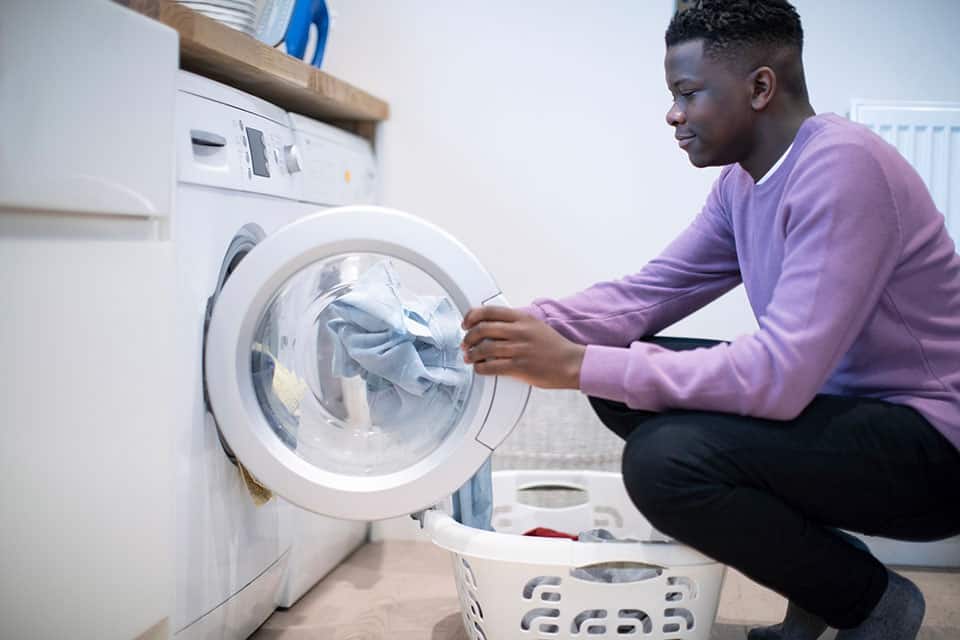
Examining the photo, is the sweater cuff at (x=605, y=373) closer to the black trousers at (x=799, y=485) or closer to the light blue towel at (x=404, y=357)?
the black trousers at (x=799, y=485)

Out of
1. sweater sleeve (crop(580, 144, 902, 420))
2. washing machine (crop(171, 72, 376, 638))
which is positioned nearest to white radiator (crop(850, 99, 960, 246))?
sweater sleeve (crop(580, 144, 902, 420))

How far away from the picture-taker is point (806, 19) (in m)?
2.00

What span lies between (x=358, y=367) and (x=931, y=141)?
1.27m

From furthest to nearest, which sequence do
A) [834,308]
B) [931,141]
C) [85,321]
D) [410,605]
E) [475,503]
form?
[931,141] < [410,605] < [475,503] < [834,308] < [85,321]

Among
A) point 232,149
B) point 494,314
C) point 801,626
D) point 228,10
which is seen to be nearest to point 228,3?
point 228,10

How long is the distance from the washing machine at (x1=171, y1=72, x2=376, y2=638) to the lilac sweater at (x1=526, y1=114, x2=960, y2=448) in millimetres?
528

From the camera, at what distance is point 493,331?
1.22 metres

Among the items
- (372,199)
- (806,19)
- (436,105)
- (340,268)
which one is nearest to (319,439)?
(340,268)

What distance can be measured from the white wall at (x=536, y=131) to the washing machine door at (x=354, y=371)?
2.16 feet

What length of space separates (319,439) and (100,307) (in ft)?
1.59

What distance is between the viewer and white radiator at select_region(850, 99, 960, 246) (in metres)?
1.90

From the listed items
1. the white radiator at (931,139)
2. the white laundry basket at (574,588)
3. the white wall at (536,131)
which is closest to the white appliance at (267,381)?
the white laundry basket at (574,588)

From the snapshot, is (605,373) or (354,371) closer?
(605,373)

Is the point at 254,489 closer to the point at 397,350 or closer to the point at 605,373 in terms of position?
the point at 397,350
